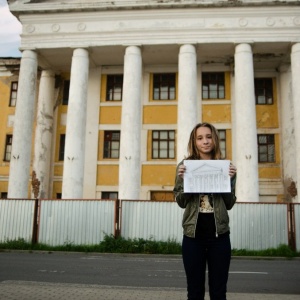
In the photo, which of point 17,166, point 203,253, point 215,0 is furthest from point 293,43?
point 203,253

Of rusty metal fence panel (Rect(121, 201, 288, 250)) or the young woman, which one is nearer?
the young woman

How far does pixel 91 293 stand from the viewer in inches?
253

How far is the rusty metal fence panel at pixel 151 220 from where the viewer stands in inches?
671

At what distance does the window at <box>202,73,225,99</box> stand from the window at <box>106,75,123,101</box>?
5472mm

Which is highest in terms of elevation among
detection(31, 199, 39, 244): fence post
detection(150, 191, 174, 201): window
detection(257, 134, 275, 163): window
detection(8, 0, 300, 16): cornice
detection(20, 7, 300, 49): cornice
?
detection(8, 0, 300, 16): cornice

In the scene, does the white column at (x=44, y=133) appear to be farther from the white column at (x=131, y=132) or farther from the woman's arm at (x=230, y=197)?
the woman's arm at (x=230, y=197)

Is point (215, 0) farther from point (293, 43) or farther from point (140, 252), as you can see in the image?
point (140, 252)

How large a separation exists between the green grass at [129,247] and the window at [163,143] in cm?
949

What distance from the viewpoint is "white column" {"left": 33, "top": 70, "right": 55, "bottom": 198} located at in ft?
85.8

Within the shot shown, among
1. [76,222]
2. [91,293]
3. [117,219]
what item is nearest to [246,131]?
[117,219]

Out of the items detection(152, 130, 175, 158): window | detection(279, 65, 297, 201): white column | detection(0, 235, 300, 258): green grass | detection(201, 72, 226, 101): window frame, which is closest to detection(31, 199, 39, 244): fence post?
detection(0, 235, 300, 258): green grass

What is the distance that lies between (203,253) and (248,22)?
875 inches

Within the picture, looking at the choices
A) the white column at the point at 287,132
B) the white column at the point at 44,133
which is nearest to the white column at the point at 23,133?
the white column at the point at 44,133

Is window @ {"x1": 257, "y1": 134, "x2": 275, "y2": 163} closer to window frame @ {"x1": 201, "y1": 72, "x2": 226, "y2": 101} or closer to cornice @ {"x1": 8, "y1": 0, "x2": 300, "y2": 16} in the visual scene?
window frame @ {"x1": 201, "y1": 72, "x2": 226, "y2": 101}
